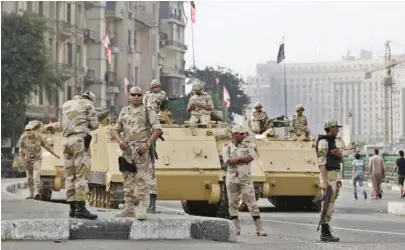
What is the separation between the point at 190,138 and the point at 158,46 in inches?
2756

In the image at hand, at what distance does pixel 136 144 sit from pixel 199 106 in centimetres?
707

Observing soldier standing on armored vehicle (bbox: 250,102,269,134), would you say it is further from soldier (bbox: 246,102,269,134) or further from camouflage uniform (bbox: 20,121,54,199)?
camouflage uniform (bbox: 20,121,54,199)

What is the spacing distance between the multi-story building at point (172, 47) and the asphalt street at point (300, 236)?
69716 millimetres

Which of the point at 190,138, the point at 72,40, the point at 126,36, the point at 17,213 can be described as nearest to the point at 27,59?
the point at 72,40

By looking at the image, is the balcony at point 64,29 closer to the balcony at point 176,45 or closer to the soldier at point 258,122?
the balcony at point 176,45

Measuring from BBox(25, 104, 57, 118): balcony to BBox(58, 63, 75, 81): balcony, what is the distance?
1916 millimetres

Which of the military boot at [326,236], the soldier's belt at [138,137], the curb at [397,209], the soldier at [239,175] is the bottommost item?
the curb at [397,209]

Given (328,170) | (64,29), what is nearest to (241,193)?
(328,170)

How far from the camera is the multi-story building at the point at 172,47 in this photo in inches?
3681

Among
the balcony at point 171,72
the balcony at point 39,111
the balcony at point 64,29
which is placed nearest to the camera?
the balcony at point 39,111

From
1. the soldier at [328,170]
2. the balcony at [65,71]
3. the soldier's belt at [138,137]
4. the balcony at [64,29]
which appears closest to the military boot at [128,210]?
the soldier's belt at [138,137]

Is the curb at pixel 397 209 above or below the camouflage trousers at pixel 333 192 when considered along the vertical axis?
below

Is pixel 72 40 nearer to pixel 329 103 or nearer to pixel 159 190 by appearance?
pixel 159 190

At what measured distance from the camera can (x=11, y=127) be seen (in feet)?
177
